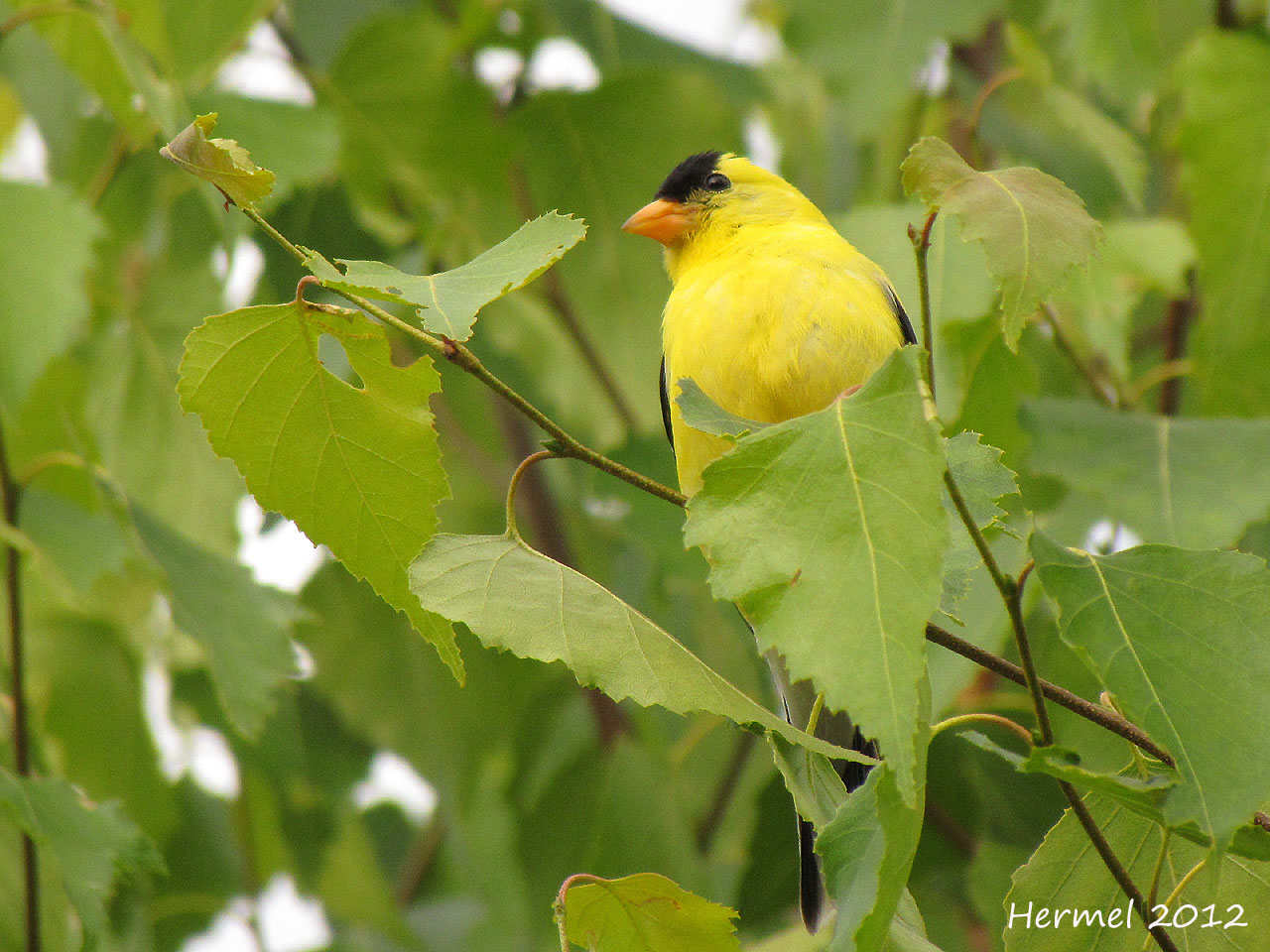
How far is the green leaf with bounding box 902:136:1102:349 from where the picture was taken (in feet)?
A: 3.50

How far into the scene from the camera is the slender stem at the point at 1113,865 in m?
1.28

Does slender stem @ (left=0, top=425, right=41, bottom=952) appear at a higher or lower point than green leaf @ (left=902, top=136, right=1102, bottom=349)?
lower

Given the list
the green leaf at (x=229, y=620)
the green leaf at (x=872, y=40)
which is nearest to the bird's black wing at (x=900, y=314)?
the green leaf at (x=872, y=40)

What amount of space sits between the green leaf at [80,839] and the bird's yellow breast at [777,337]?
100 cm

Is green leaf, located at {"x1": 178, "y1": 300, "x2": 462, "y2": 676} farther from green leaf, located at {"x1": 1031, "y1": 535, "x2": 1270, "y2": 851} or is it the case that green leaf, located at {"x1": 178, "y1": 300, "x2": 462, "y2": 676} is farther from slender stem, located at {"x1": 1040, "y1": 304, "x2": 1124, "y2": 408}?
slender stem, located at {"x1": 1040, "y1": 304, "x2": 1124, "y2": 408}

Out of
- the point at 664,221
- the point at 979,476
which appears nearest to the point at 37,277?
the point at 664,221

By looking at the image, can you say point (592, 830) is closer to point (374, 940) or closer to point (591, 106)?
point (374, 940)

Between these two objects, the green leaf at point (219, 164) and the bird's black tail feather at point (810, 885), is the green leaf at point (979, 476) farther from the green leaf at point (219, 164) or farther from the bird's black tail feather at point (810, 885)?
the bird's black tail feather at point (810, 885)

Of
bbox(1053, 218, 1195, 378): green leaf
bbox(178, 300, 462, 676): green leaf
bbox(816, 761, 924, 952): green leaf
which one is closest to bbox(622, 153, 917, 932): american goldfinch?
bbox(1053, 218, 1195, 378): green leaf

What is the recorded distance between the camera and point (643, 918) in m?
1.43

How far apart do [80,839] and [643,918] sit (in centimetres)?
98

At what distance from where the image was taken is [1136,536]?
2115 mm

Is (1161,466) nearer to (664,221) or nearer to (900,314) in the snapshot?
(900,314)

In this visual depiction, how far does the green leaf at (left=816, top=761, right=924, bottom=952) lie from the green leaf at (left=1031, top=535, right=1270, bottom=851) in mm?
213
